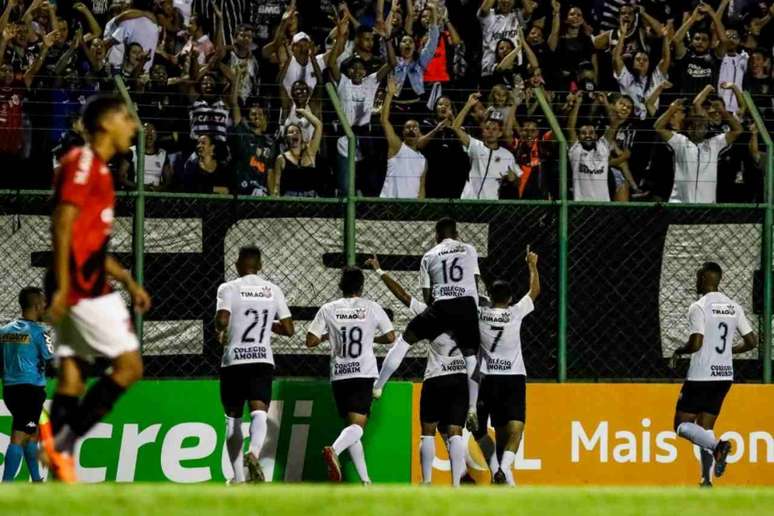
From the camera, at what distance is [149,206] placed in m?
13.8

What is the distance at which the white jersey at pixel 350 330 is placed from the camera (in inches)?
541

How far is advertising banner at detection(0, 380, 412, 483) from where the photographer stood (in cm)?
1395

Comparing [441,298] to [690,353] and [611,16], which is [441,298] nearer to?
[690,353]

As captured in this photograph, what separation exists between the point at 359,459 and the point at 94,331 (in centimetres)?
687

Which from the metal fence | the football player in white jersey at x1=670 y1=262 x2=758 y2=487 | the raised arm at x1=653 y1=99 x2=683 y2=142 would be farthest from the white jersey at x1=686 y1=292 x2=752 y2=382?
the raised arm at x1=653 y1=99 x2=683 y2=142

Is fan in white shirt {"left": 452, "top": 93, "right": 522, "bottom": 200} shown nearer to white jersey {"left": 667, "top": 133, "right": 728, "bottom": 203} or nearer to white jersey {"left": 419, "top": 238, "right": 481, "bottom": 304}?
white jersey {"left": 419, "top": 238, "right": 481, "bottom": 304}

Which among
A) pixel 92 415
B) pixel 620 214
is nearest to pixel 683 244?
pixel 620 214

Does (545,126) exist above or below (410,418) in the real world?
above

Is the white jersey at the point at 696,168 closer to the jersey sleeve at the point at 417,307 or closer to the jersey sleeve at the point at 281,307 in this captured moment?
the jersey sleeve at the point at 417,307

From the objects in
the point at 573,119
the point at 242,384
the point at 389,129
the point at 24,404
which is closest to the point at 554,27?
the point at 573,119

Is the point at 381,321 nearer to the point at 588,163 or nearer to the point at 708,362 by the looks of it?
the point at 588,163

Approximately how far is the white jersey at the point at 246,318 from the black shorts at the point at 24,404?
1703 millimetres

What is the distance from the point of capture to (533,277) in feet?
47.2

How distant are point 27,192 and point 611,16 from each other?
342 inches
